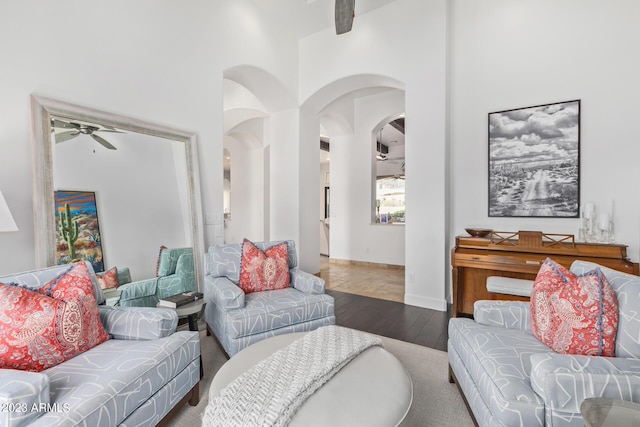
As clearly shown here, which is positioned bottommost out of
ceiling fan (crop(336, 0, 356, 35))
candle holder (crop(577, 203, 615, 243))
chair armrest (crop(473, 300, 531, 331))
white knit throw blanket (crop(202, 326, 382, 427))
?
white knit throw blanket (crop(202, 326, 382, 427))

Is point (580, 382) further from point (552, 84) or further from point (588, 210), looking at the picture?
point (552, 84)

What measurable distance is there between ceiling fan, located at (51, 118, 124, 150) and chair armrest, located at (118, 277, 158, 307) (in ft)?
3.87

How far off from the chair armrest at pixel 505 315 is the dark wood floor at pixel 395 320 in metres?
0.83

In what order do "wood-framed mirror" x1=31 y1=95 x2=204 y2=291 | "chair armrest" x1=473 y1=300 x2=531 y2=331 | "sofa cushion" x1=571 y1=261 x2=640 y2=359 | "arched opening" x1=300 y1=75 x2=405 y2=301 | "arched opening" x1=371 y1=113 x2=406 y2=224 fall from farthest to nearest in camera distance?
"arched opening" x1=371 y1=113 x2=406 y2=224, "arched opening" x1=300 y1=75 x2=405 y2=301, "wood-framed mirror" x1=31 y1=95 x2=204 y2=291, "chair armrest" x1=473 y1=300 x2=531 y2=331, "sofa cushion" x1=571 y1=261 x2=640 y2=359

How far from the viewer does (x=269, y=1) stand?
3949mm

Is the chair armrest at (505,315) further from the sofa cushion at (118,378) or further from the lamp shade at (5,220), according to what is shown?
the lamp shade at (5,220)

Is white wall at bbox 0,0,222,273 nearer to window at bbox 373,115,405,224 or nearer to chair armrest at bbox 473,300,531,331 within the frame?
chair armrest at bbox 473,300,531,331

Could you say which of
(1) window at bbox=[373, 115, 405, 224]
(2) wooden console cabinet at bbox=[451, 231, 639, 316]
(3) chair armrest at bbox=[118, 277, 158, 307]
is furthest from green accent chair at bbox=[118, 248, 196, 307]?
(1) window at bbox=[373, 115, 405, 224]

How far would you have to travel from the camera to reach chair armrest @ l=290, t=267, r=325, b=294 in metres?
2.62

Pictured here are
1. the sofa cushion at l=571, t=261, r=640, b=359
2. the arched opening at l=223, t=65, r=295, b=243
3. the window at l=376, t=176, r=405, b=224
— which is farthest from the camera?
the window at l=376, t=176, r=405, b=224

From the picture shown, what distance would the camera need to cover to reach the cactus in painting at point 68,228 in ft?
7.20

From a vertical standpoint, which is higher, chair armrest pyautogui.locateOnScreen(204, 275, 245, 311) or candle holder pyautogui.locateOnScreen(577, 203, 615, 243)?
candle holder pyautogui.locateOnScreen(577, 203, 615, 243)

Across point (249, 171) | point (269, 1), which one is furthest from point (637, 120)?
point (249, 171)

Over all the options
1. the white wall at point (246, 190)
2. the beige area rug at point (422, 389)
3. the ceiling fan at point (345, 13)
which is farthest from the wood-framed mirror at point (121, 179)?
the white wall at point (246, 190)
